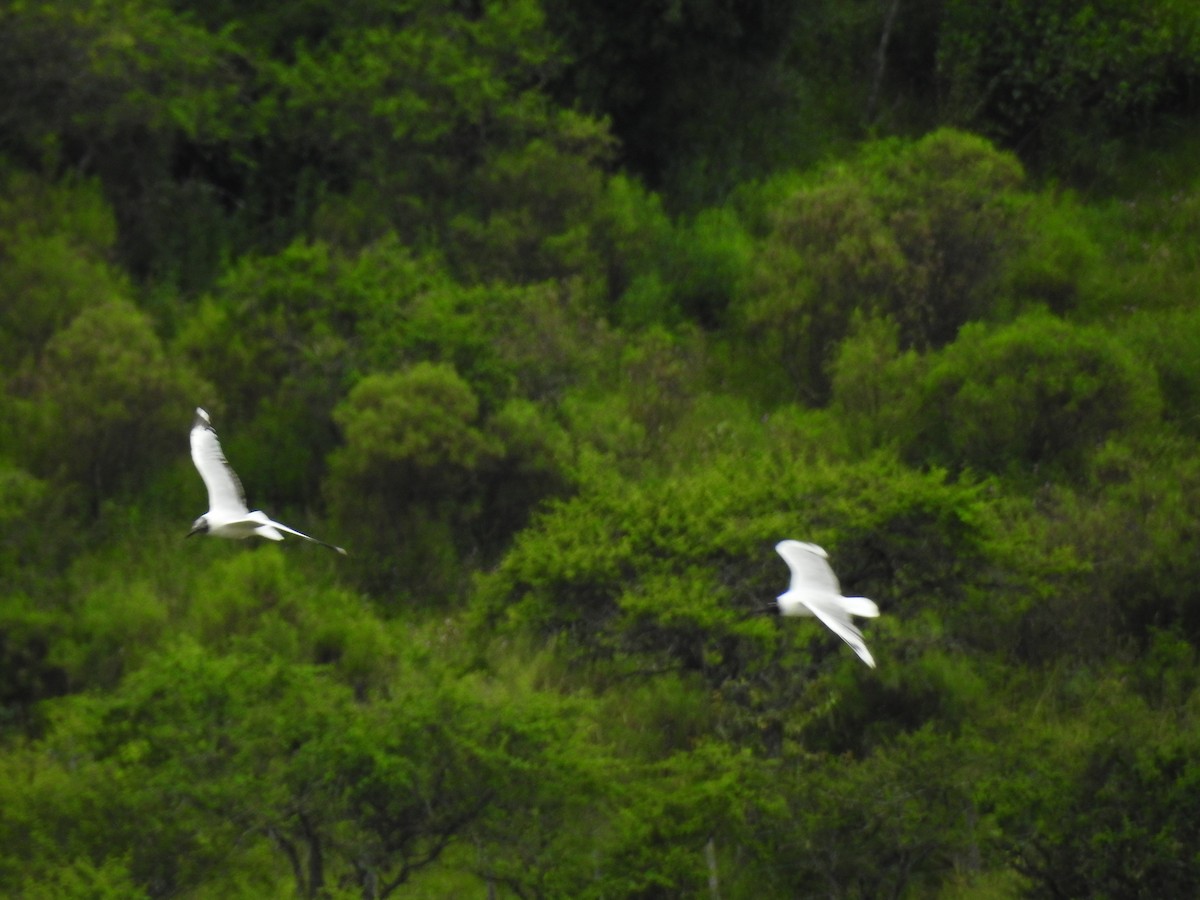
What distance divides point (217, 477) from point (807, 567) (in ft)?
12.1

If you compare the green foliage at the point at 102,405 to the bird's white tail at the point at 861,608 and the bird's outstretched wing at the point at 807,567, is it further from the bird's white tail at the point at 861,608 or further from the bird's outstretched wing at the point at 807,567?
the bird's white tail at the point at 861,608

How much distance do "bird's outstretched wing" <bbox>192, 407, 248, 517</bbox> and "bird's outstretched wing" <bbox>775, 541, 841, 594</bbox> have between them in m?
3.34

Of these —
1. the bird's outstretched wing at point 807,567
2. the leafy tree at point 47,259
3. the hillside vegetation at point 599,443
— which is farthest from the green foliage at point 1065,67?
the bird's outstretched wing at point 807,567

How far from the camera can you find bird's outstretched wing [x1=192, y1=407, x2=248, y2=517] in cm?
1238

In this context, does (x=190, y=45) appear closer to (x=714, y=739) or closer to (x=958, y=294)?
(x=958, y=294)

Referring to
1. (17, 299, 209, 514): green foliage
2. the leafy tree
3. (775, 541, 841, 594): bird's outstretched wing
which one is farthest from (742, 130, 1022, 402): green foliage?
(775, 541, 841, 594): bird's outstretched wing

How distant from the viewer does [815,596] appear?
12.6 meters

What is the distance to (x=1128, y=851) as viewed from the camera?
14.7 m

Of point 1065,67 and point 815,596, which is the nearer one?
point 815,596

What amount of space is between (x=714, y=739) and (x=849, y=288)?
732cm

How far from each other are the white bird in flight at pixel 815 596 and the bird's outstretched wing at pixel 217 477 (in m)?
3.35

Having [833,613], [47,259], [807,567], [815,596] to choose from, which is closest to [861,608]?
[833,613]

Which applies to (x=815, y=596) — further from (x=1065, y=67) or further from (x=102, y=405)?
(x=1065, y=67)

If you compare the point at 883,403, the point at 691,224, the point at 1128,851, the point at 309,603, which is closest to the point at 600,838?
the point at 1128,851
